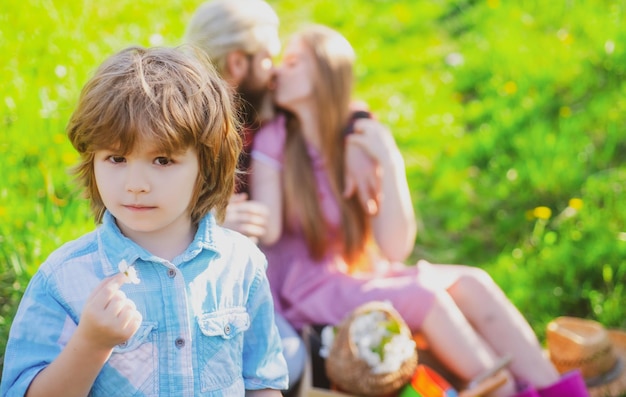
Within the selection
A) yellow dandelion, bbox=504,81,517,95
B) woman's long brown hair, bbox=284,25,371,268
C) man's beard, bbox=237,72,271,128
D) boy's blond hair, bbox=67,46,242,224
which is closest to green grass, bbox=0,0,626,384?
yellow dandelion, bbox=504,81,517,95

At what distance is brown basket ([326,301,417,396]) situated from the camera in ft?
7.79

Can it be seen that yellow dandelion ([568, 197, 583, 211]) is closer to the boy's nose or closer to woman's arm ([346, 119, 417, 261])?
woman's arm ([346, 119, 417, 261])

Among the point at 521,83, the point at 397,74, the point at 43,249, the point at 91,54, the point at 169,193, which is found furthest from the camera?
the point at 397,74

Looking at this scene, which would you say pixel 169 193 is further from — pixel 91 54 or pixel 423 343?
pixel 91 54

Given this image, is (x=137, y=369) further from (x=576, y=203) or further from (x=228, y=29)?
(x=576, y=203)

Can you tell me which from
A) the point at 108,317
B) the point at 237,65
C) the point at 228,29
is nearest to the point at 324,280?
the point at 237,65

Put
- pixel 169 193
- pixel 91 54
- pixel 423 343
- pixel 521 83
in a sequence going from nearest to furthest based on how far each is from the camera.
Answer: pixel 169 193
pixel 423 343
pixel 91 54
pixel 521 83

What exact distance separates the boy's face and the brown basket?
106 cm

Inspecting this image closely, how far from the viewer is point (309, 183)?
2.79 metres

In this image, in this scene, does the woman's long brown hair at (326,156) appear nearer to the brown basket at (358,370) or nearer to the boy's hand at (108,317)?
the brown basket at (358,370)

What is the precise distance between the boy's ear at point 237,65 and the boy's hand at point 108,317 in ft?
4.62

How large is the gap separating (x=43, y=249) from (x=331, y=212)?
940 millimetres

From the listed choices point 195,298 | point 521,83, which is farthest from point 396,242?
point 521,83

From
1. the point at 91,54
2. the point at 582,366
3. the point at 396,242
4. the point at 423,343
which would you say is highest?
the point at 91,54
